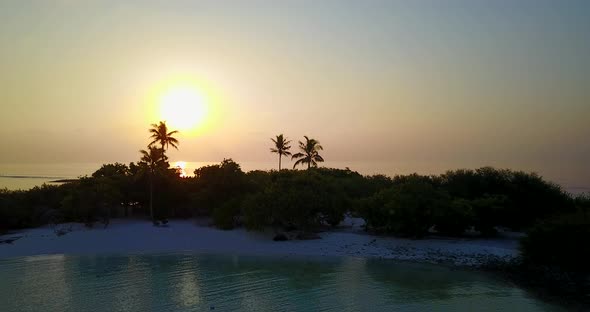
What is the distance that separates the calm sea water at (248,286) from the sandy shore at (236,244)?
8.20 feet

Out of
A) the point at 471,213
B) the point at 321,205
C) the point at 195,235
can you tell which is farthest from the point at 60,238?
the point at 471,213

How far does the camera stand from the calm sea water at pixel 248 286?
18297mm

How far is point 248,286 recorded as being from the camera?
21547mm

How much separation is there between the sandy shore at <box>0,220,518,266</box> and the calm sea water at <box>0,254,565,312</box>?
8.20ft

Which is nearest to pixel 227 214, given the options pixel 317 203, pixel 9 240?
pixel 317 203

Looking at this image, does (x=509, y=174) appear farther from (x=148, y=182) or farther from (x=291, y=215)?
(x=148, y=182)

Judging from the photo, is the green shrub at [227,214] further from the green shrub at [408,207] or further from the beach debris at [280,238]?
the green shrub at [408,207]

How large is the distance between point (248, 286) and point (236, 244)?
512 inches

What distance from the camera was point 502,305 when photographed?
1839 cm

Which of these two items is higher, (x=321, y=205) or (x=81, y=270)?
(x=321, y=205)

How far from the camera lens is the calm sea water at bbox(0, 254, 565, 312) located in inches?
Answer: 720

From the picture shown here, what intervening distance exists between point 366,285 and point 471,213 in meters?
13.6

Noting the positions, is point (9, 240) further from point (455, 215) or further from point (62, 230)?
point (455, 215)

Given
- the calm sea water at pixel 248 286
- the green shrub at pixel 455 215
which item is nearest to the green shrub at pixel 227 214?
the calm sea water at pixel 248 286
